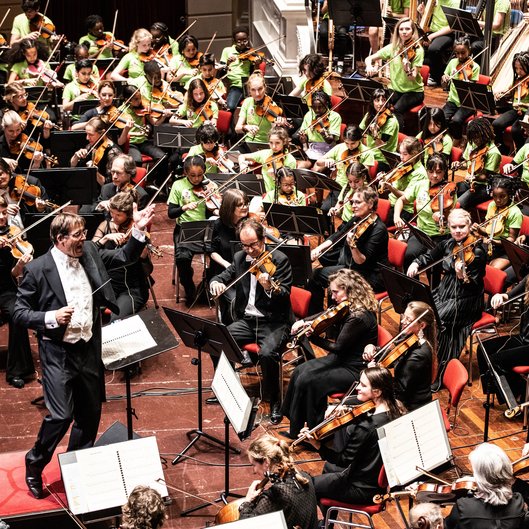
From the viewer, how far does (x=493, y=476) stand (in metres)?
4.90

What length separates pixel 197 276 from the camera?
368 inches

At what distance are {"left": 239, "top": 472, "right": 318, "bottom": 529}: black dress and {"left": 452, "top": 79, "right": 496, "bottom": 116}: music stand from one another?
5.96 m

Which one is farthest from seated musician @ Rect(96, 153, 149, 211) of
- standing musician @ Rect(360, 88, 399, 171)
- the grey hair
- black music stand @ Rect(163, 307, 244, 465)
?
the grey hair

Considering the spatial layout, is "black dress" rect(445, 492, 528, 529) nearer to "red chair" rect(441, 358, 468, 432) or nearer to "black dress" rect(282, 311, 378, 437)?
"red chair" rect(441, 358, 468, 432)

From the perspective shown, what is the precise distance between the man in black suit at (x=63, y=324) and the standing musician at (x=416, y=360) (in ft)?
5.96

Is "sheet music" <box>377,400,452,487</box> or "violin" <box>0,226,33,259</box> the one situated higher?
"violin" <box>0,226,33,259</box>

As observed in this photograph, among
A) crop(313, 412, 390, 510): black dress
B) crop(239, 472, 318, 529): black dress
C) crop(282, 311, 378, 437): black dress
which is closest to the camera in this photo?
crop(239, 472, 318, 529): black dress

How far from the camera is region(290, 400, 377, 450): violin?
5.70 metres

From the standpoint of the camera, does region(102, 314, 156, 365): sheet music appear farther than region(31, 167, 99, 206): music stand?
No

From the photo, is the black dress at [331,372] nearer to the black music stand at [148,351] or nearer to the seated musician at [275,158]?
the black music stand at [148,351]

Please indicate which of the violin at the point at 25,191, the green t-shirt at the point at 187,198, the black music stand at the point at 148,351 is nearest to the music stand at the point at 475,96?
the green t-shirt at the point at 187,198

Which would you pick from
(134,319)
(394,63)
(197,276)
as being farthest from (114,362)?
(394,63)

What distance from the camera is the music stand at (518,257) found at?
287 inches

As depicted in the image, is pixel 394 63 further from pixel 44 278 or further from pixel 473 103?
pixel 44 278
